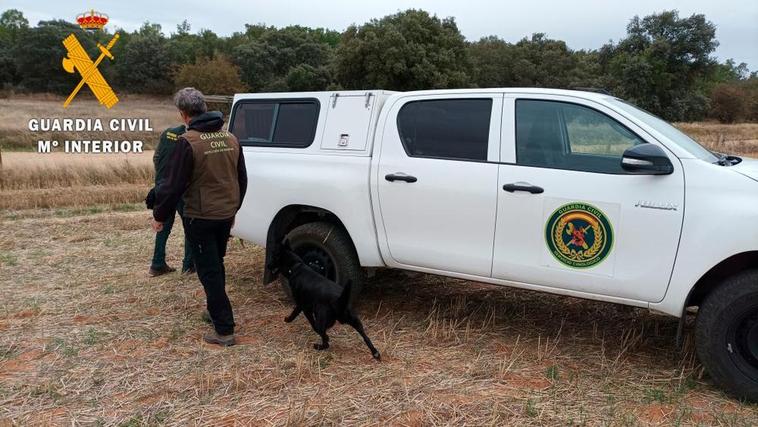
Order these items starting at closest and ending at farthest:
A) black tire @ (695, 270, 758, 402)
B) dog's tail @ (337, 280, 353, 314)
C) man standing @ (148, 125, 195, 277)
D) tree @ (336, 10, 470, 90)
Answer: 1. black tire @ (695, 270, 758, 402)
2. dog's tail @ (337, 280, 353, 314)
3. man standing @ (148, 125, 195, 277)
4. tree @ (336, 10, 470, 90)

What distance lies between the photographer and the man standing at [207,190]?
4.20m

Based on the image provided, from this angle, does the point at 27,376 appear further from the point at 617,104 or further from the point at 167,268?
the point at 617,104

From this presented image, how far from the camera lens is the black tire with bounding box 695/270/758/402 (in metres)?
3.51

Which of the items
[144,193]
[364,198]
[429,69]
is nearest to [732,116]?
[429,69]

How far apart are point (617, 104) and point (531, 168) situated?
76 centimetres

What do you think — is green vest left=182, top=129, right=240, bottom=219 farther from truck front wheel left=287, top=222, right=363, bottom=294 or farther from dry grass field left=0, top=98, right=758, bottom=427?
dry grass field left=0, top=98, right=758, bottom=427

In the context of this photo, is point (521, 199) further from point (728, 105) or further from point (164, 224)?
point (728, 105)

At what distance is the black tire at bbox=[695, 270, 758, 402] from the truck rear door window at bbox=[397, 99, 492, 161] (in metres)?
1.74

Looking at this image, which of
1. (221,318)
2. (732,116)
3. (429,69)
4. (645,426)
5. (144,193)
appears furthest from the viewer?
(732,116)

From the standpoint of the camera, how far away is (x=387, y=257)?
4.80m

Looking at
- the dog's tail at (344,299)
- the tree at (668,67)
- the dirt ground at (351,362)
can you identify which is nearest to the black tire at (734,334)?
the dirt ground at (351,362)

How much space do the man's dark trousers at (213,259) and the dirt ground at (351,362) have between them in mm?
243

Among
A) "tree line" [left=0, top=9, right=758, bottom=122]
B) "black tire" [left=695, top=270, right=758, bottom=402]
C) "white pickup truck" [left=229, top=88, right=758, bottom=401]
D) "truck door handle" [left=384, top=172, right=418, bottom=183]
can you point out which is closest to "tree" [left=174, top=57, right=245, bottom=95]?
"tree line" [left=0, top=9, right=758, bottom=122]

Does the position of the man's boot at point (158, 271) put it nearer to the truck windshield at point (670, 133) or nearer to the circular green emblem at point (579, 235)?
the circular green emblem at point (579, 235)
